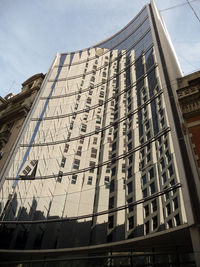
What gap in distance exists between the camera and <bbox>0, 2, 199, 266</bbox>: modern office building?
1301 centimetres

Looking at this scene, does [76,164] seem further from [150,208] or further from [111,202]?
[150,208]

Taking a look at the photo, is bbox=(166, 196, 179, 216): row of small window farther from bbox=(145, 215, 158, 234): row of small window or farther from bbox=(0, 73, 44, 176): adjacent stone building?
bbox=(0, 73, 44, 176): adjacent stone building

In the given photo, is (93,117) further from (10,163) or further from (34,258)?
(34,258)

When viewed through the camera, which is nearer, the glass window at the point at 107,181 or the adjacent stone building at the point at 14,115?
the glass window at the point at 107,181

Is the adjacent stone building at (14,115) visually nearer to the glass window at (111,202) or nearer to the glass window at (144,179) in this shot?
the glass window at (111,202)

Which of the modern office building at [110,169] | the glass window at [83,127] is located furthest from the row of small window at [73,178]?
A: the glass window at [83,127]

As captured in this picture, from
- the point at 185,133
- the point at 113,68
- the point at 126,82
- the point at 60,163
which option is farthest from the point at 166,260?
the point at 113,68

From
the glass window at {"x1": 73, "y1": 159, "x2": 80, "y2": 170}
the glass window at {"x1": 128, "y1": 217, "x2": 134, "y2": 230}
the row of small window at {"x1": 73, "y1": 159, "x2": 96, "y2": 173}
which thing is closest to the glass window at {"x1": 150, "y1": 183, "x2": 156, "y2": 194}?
the glass window at {"x1": 128, "y1": 217, "x2": 134, "y2": 230}

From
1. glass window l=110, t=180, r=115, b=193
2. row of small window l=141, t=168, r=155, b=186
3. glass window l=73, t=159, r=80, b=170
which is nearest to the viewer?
row of small window l=141, t=168, r=155, b=186

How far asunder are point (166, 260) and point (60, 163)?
14.3 metres

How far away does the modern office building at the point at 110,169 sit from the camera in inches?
512

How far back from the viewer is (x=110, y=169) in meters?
19.1

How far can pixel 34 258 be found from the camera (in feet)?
55.3

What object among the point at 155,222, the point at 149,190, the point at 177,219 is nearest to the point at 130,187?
the point at 149,190
